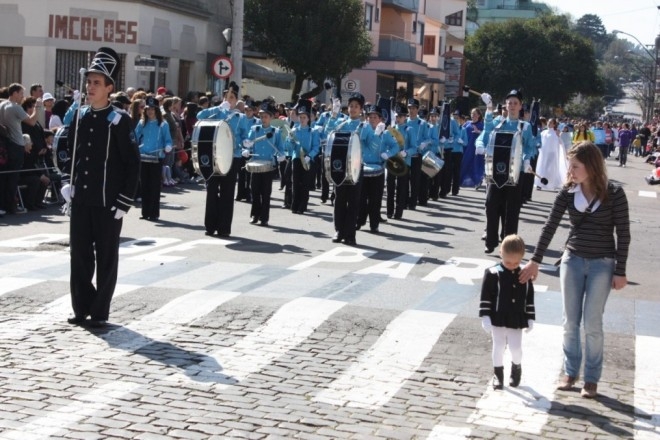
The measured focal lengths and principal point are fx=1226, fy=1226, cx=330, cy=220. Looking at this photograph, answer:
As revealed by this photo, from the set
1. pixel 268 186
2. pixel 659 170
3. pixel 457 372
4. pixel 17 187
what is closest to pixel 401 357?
pixel 457 372

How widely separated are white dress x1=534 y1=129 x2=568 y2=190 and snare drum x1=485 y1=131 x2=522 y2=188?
17371mm

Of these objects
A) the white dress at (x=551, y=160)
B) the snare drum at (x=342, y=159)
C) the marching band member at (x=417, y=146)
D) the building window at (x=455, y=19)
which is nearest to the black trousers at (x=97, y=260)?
the snare drum at (x=342, y=159)

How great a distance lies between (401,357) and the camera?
9602 mm

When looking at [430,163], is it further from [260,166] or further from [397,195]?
[260,166]

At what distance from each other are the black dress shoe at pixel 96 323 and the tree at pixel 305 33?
39.2 metres

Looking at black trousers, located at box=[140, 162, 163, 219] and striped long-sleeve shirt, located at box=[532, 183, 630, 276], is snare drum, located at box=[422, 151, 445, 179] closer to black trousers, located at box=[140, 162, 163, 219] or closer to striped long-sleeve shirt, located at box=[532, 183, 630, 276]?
black trousers, located at box=[140, 162, 163, 219]

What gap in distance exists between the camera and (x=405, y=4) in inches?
2958

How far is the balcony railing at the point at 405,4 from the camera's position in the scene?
72750 mm

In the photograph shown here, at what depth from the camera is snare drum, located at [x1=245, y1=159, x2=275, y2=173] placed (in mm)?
19547

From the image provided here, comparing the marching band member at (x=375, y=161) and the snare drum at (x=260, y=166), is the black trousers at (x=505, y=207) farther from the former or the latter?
the snare drum at (x=260, y=166)

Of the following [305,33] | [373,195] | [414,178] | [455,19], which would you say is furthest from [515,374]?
[455,19]

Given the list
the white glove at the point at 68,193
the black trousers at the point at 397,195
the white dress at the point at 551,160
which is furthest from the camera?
the white dress at the point at 551,160

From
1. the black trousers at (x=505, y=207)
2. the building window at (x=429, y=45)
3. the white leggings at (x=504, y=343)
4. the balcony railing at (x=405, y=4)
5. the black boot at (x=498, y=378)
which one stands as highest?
the balcony railing at (x=405, y=4)

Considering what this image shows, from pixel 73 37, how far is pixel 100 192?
26.9m
